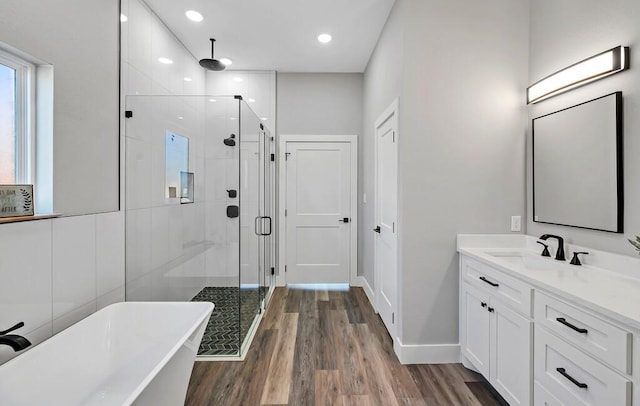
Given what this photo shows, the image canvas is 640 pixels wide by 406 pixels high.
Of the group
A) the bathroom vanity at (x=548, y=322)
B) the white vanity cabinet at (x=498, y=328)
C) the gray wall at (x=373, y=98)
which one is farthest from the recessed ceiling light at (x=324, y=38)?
the white vanity cabinet at (x=498, y=328)

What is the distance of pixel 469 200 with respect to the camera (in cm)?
236

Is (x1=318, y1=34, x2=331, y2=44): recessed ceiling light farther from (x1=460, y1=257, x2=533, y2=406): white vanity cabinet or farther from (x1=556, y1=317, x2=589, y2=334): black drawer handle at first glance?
(x1=556, y1=317, x2=589, y2=334): black drawer handle

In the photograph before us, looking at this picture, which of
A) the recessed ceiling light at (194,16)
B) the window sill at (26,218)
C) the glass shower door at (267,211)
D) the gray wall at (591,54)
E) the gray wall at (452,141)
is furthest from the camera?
the glass shower door at (267,211)

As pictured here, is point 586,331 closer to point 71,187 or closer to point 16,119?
point 71,187

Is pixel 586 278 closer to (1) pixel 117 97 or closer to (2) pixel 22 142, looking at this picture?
(2) pixel 22 142

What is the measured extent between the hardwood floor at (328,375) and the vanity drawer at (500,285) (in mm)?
700

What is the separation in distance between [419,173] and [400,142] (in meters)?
0.28

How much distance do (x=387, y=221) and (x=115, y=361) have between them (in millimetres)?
2271

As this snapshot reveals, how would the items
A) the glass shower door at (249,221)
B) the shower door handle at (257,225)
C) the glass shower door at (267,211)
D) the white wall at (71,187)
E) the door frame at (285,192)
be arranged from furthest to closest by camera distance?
1. the door frame at (285,192)
2. the glass shower door at (267,211)
3. the shower door handle at (257,225)
4. the glass shower door at (249,221)
5. the white wall at (71,187)

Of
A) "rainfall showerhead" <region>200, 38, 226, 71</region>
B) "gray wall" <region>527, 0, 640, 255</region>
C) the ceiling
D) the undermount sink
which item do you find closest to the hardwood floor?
the undermount sink

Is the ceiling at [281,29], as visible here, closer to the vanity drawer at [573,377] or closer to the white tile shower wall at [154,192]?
the white tile shower wall at [154,192]

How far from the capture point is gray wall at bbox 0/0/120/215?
1575mm

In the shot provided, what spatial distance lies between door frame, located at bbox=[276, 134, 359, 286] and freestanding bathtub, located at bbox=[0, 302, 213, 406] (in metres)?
A: 2.43

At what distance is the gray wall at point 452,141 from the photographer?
234 centimetres
